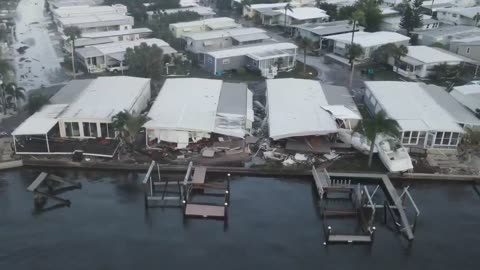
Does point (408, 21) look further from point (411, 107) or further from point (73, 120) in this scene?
point (73, 120)

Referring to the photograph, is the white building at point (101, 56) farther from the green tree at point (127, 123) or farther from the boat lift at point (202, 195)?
the boat lift at point (202, 195)

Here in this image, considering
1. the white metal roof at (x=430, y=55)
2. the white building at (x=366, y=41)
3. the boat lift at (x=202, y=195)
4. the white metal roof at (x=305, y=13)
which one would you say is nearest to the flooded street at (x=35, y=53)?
the boat lift at (x=202, y=195)

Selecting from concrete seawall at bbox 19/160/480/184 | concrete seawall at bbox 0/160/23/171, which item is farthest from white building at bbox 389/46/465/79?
concrete seawall at bbox 0/160/23/171

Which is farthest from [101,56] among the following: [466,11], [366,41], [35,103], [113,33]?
[466,11]

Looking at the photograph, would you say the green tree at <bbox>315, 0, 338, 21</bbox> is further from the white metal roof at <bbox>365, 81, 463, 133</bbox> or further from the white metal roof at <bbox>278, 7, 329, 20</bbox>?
the white metal roof at <bbox>365, 81, 463, 133</bbox>

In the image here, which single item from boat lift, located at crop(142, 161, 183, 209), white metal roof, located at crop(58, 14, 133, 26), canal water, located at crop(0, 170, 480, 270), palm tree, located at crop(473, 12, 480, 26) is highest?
palm tree, located at crop(473, 12, 480, 26)

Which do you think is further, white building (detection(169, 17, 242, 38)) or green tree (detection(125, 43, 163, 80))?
white building (detection(169, 17, 242, 38))

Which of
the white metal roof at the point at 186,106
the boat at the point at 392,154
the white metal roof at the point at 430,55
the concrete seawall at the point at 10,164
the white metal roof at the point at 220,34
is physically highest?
the white metal roof at the point at 220,34
